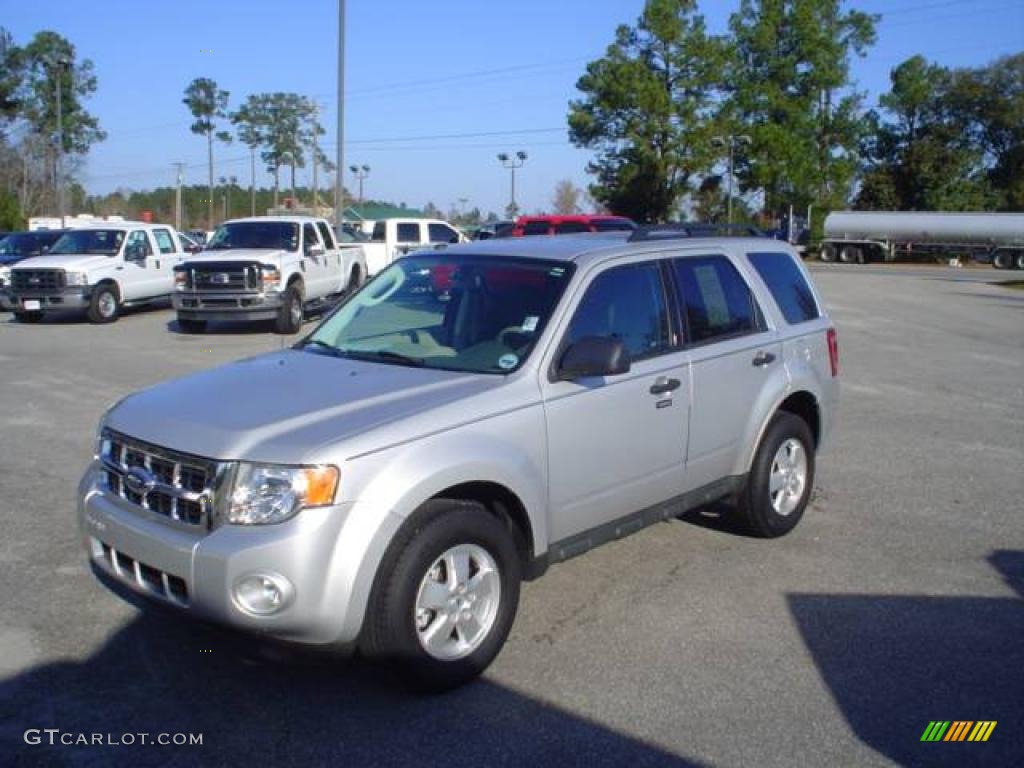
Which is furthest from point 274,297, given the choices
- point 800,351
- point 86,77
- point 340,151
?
point 86,77

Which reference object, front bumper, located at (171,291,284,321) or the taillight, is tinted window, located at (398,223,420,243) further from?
the taillight

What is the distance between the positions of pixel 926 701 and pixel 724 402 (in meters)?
1.93

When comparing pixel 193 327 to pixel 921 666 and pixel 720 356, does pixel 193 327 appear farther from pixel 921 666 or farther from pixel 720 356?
pixel 921 666

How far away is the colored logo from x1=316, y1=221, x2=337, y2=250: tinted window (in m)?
16.5

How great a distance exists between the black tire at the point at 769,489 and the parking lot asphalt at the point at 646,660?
146mm

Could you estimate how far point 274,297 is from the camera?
16578 millimetres

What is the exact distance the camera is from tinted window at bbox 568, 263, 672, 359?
477 centimetres

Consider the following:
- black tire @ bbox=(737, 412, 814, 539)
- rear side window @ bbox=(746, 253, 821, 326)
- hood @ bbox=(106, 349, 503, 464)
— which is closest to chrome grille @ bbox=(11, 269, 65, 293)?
hood @ bbox=(106, 349, 503, 464)

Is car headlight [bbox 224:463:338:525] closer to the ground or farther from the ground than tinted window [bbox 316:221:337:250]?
closer to the ground

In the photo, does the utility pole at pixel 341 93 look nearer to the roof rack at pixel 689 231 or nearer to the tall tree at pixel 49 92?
the roof rack at pixel 689 231

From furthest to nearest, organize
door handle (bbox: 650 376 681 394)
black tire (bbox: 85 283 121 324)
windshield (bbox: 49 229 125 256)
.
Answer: windshield (bbox: 49 229 125 256)
black tire (bbox: 85 283 121 324)
door handle (bbox: 650 376 681 394)

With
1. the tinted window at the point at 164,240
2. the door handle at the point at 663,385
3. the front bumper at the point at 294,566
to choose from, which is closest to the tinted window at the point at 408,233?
the tinted window at the point at 164,240

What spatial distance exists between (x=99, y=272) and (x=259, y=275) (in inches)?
173

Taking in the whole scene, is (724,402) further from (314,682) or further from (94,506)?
(94,506)
